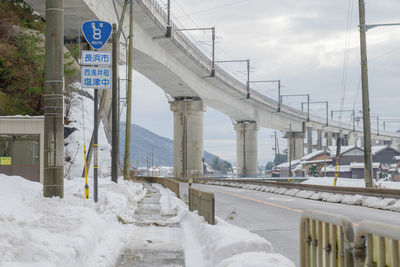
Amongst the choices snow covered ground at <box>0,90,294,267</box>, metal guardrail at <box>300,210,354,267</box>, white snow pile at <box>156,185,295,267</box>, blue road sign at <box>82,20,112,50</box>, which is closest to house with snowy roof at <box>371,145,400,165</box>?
snow covered ground at <box>0,90,294,267</box>

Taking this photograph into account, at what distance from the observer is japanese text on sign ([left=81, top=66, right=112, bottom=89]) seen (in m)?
13.2

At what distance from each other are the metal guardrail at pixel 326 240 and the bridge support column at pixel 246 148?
82.9 meters

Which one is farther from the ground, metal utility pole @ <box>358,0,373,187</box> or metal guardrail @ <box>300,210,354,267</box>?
metal utility pole @ <box>358,0,373,187</box>

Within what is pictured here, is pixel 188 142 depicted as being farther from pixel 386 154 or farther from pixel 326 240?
pixel 326 240

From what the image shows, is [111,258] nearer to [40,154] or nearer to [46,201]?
[46,201]

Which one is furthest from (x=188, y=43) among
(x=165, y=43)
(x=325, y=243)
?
(x=325, y=243)

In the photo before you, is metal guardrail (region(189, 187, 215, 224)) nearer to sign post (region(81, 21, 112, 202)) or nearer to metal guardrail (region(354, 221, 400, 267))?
sign post (region(81, 21, 112, 202))

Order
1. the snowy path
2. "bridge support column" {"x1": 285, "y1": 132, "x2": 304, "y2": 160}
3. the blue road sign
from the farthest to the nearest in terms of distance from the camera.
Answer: "bridge support column" {"x1": 285, "y1": 132, "x2": 304, "y2": 160}
the blue road sign
the snowy path

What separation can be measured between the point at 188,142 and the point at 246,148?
28.2 m

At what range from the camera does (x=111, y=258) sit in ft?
27.0

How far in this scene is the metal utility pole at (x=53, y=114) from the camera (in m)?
10.7

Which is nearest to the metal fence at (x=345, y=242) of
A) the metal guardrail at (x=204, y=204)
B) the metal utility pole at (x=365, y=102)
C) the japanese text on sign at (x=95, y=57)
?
the metal guardrail at (x=204, y=204)

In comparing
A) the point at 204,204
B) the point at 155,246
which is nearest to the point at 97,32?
the point at 204,204

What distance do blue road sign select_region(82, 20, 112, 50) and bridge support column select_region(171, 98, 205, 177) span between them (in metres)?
51.4
